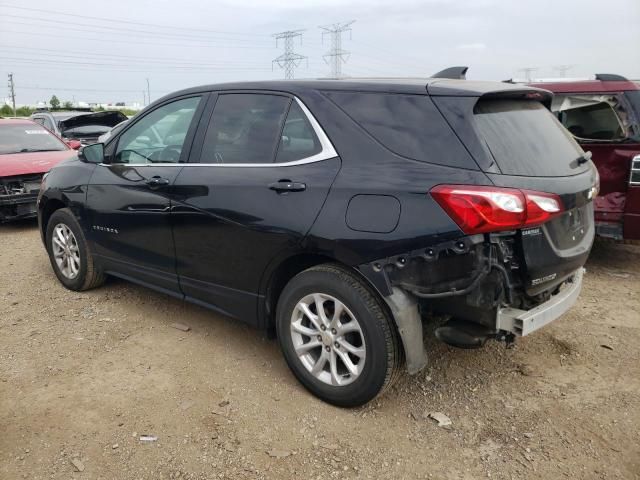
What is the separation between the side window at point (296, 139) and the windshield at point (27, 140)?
6667 millimetres

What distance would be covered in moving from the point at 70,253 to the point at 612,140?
5.13 meters

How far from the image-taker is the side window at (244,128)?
321 centimetres

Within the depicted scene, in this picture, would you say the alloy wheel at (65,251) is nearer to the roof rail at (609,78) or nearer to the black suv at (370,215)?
the black suv at (370,215)

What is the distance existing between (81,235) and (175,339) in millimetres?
1409

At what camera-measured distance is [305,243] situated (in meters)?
2.91

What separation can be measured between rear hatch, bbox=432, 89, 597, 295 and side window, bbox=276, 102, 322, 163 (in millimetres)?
711

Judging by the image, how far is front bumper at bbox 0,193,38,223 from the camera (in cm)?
723

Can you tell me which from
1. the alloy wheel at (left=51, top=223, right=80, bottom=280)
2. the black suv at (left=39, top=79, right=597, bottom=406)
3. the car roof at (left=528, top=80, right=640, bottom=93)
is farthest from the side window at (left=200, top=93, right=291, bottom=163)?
the car roof at (left=528, top=80, right=640, bottom=93)

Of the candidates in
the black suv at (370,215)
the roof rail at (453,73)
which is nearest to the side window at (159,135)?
the black suv at (370,215)

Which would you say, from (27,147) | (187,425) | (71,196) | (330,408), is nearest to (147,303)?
(71,196)

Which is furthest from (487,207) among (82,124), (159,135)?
(82,124)

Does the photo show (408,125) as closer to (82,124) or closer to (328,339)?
(328,339)

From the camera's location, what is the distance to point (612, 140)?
520 cm

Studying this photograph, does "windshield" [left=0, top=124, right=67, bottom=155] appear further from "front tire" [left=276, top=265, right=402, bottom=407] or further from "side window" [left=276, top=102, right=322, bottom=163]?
"front tire" [left=276, top=265, right=402, bottom=407]
